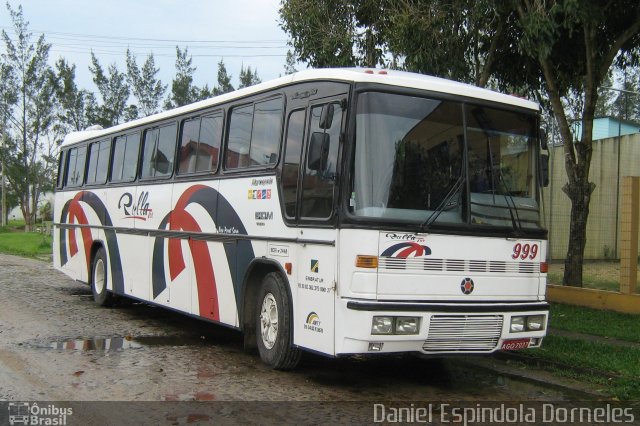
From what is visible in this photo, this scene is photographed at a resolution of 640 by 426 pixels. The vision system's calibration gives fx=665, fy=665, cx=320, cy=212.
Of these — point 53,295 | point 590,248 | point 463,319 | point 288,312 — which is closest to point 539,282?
point 463,319

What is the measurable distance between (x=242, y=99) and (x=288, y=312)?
10.1 ft

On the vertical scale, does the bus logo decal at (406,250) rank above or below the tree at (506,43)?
below

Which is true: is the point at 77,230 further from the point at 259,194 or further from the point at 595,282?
the point at 595,282

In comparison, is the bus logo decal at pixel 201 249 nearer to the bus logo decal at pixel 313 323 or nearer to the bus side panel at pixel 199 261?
the bus side panel at pixel 199 261

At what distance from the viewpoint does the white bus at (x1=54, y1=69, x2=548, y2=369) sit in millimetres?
6434

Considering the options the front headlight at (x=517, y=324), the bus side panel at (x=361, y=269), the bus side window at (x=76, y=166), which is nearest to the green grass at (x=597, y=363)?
the front headlight at (x=517, y=324)

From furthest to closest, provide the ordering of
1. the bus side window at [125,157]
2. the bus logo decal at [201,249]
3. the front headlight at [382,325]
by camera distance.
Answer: the bus side window at [125,157] → the bus logo decal at [201,249] → the front headlight at [382,325]

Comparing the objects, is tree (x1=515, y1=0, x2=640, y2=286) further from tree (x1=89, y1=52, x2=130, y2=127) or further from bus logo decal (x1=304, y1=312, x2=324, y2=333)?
tree (x1=89, y1=52, x2=130, y2=127)

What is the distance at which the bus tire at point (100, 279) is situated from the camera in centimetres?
1314

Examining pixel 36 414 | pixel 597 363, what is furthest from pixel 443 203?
pixel 36 414

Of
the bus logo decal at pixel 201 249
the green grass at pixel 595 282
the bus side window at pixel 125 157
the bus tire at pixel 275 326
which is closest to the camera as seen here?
the bus tire at pixel 275 326

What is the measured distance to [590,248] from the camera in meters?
22.0

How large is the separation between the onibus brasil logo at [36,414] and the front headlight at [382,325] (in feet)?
9.26

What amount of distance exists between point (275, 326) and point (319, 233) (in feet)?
4.81
